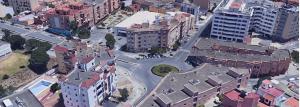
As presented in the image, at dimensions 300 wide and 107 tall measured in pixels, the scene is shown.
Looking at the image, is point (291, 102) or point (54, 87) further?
point (54, 87)

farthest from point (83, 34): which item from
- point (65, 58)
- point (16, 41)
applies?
point (65, 58)

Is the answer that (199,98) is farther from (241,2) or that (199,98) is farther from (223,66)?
(241,2)

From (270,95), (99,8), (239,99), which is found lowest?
(239,99)

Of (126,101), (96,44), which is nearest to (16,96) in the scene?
(126,101)

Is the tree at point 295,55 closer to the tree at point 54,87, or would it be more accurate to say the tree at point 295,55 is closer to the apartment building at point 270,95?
the apartment building at point 270,95

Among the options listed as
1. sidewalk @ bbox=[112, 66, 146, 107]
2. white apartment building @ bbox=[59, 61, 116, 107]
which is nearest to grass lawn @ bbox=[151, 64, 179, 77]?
sidewalk @ bbox=[112, 66, 146, 107]

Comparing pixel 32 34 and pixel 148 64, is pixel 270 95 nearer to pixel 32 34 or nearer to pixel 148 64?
pixel 148 64
